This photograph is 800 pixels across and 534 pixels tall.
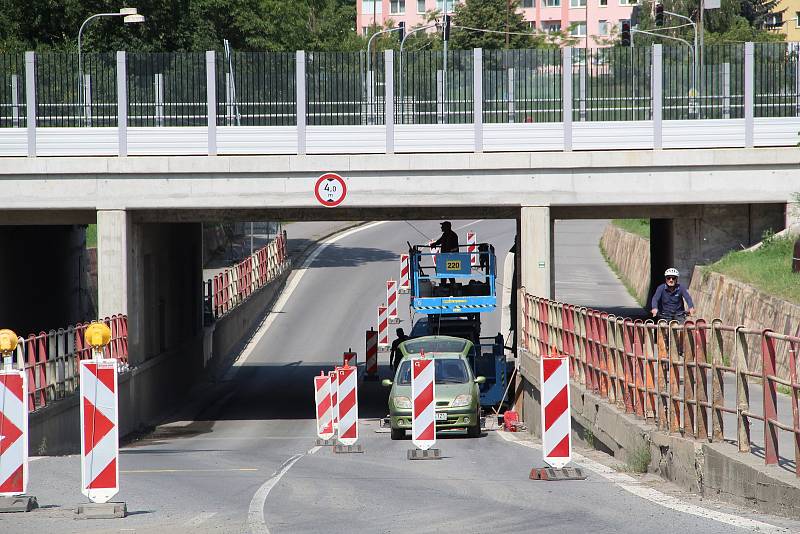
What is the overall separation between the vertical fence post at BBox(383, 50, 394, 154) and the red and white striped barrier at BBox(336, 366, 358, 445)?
8.39 metres

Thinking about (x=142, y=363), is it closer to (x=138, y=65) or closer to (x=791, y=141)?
(x=138, y=65)

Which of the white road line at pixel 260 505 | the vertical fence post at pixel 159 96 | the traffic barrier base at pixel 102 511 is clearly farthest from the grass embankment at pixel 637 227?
the traffic barrier base at pixel 102 511

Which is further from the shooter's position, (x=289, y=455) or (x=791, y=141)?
(x=791, y=141)

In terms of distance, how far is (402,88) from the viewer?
2759 centimetres

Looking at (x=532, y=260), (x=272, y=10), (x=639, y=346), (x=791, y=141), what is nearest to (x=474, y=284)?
(x=532, y=260)

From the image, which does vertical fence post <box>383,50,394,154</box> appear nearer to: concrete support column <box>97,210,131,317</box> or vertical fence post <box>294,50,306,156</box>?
vertical fence post <box>294,50,306,156</box>

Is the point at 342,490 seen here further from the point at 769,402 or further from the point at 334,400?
the point at 334,400

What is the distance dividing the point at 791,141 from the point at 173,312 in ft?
53.9

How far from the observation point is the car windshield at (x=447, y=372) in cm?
2284

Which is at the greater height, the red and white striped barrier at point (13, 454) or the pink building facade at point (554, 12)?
the pink building facade at point (554, 12)

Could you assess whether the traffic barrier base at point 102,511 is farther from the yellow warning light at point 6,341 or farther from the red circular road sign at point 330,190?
the red circular road sign at point 330,190

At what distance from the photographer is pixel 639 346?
1530 cm

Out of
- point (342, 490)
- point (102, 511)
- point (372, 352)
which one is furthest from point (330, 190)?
point (102, 511)

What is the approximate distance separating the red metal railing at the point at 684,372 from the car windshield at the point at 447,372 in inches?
92.3
